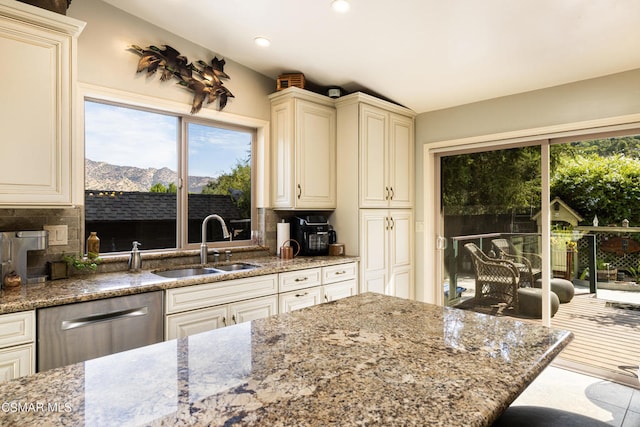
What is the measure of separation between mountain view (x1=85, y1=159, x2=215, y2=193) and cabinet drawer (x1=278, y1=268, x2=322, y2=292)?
1.13m

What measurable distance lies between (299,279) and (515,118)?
7.78 ft

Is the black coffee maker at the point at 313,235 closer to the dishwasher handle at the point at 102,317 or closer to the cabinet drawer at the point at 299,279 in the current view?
the cabinet drawer at the point at 299,279

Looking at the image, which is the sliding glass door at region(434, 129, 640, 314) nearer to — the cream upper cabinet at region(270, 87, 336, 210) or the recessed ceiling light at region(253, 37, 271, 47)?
the cream upper cabinet at region(270, 87, 336, 210)

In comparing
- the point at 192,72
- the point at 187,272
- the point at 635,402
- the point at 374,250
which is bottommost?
the point at 635,402

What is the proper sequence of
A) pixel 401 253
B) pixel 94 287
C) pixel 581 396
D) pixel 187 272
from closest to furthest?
pixel 94 287 < pixel 581 396 < pixel 187 272 < pixel 401 253

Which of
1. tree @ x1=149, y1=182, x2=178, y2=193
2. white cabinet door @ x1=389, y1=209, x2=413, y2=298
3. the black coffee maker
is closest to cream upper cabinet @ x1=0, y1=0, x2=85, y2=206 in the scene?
tree @ x1=149, y1=182, x2=178, y2=193

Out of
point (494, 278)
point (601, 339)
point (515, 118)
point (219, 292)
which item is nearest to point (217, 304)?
point (219, 292)

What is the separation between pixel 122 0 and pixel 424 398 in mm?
3063

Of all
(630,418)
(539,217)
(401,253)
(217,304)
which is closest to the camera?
(630,418)

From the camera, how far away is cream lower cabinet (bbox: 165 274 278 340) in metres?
2.34

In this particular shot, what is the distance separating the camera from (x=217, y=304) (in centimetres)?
254

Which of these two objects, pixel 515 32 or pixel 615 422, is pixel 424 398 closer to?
pixel 615 422

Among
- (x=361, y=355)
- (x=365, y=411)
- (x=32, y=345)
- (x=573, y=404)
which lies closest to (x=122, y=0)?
(x=32, y=345)

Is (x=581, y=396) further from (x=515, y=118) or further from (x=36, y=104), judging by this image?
(x=36, y=104)
